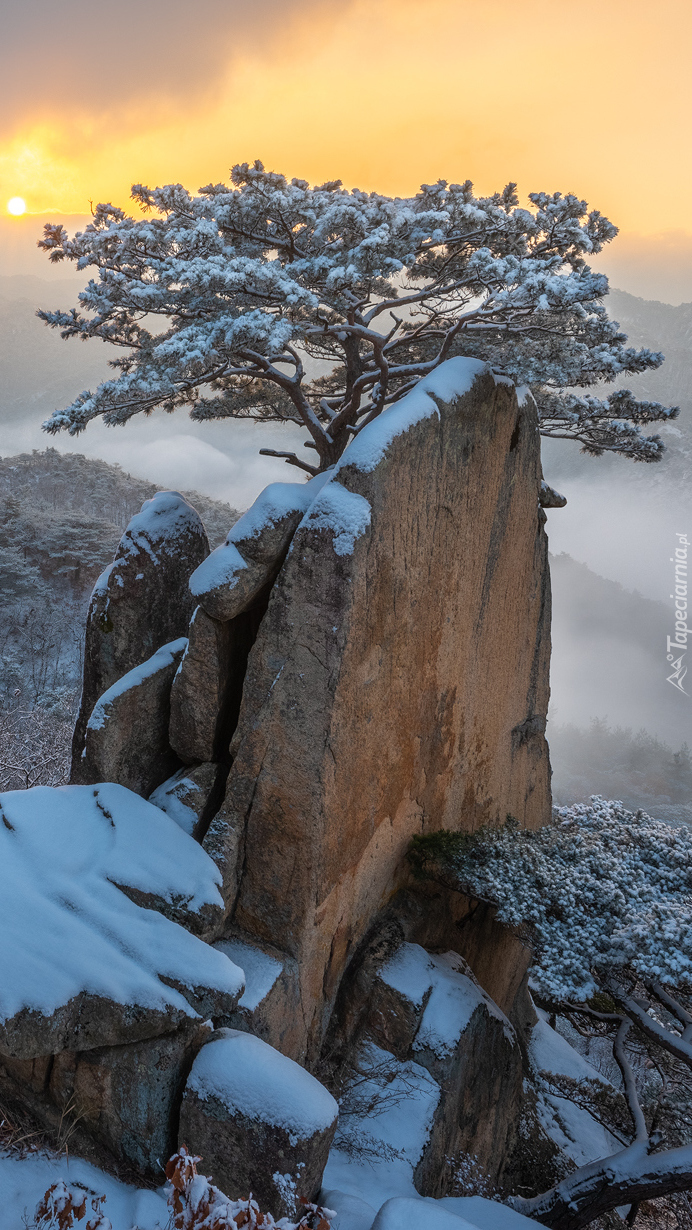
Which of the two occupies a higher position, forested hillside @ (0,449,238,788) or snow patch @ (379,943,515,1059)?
forested hillside @ (0,449,238,788)

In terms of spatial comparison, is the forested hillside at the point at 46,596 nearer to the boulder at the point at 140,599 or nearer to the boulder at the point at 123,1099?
the boulder at the point at 140,599

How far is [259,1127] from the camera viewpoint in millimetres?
4367

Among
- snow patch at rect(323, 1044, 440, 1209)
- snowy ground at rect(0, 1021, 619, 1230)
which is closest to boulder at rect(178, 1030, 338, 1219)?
snowy ground at rect(0, 1021, 619, 1230)

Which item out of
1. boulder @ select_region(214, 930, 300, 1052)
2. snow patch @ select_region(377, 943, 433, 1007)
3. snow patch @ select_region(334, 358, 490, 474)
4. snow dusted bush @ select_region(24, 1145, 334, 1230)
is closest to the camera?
snow dusted bush @ select_region(24, 1145, 334, 1230)

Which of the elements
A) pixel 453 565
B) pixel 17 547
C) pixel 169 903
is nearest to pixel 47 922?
pixel 169 903

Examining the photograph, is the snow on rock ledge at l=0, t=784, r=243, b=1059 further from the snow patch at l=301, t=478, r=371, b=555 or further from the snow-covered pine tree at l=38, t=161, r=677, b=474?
the snow-covered pine tree at l=38, t=161, r=677, b=474

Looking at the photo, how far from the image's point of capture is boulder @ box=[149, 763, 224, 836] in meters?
6.44

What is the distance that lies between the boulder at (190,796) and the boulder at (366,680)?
359 millimetres

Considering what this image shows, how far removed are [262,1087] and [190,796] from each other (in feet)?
8.44

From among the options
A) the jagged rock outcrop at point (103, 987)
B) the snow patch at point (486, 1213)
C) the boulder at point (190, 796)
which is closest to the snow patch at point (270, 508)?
the boulder at point (190, 796)

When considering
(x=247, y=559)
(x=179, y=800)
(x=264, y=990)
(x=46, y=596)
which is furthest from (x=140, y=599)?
(x=46, y=596)

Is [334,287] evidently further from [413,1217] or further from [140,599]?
[413,1217]

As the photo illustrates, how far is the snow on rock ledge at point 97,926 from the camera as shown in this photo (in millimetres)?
4285

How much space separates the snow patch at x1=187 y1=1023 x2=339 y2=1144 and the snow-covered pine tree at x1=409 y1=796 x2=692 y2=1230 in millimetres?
2565
